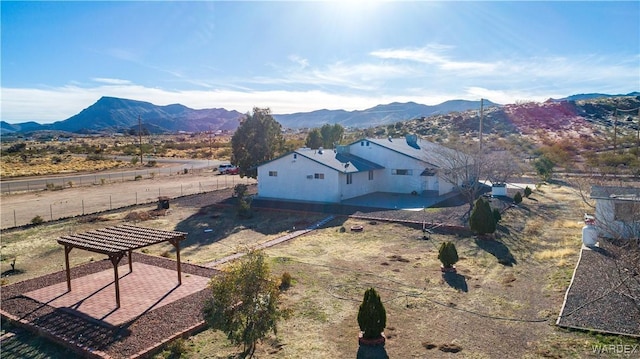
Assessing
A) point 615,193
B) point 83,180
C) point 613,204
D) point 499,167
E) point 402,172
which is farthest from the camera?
point 83,180

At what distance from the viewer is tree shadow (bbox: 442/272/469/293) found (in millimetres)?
14570

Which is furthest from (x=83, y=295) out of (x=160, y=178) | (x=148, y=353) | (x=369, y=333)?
(x=160, y=178)

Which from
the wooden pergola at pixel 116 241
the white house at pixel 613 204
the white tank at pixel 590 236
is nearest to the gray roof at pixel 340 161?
the white tank at pixel 590 236

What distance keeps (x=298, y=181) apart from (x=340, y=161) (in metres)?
3.80

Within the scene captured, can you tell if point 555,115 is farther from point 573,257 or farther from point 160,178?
point 573,257

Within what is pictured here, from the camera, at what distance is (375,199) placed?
108ft

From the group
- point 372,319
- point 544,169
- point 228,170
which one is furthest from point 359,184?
point 228,170

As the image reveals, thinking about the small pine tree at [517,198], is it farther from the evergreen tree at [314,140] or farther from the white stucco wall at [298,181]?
the evergreen tree at [314,140]

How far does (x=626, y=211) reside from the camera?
18.3 meters

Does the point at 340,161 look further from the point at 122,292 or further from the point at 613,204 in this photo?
the point at 122,292

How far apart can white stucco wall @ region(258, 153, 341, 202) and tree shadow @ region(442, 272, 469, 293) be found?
1647 centimetres

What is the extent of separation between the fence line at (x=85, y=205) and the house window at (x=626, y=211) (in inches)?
1134

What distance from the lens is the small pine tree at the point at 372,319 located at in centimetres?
1059

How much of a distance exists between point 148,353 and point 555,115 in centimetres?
10120
